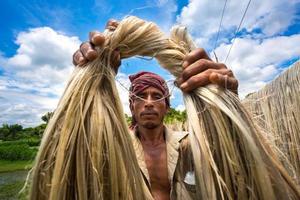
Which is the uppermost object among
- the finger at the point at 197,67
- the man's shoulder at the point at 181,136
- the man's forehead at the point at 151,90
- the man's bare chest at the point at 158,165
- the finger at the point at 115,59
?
the man's forehead at the point at 151,90

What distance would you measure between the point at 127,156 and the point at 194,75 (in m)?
0.39

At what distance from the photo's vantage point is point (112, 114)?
1083mm

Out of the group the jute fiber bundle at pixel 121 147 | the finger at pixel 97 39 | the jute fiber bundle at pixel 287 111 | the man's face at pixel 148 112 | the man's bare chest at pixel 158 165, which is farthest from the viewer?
the jute fiber bundle at pixel 287 111

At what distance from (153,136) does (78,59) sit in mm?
1437

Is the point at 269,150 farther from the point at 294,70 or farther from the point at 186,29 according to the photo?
the point at 294,70

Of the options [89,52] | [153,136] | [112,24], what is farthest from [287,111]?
[89,52]

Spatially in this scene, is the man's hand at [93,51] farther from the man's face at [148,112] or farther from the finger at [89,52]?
the man's face at [148,112]

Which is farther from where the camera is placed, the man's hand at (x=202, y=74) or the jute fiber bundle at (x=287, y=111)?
the jute fiber bundle at (x=287, y=111)

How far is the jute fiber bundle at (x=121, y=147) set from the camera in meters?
1.01

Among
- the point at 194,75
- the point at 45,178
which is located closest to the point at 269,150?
the point at 194,75

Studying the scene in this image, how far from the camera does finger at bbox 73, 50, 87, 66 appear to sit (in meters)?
1.18

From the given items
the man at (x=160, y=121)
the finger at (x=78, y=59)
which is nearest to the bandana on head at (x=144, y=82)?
the man at (x=160, y=121)

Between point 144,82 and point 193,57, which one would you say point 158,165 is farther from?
point 193,57

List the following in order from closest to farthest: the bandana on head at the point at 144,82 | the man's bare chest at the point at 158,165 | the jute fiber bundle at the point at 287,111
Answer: the man's bare chest at the point at 158,165
the bandana on head at the point at 144,82
the jute fiber bundle at the point at 287,111
